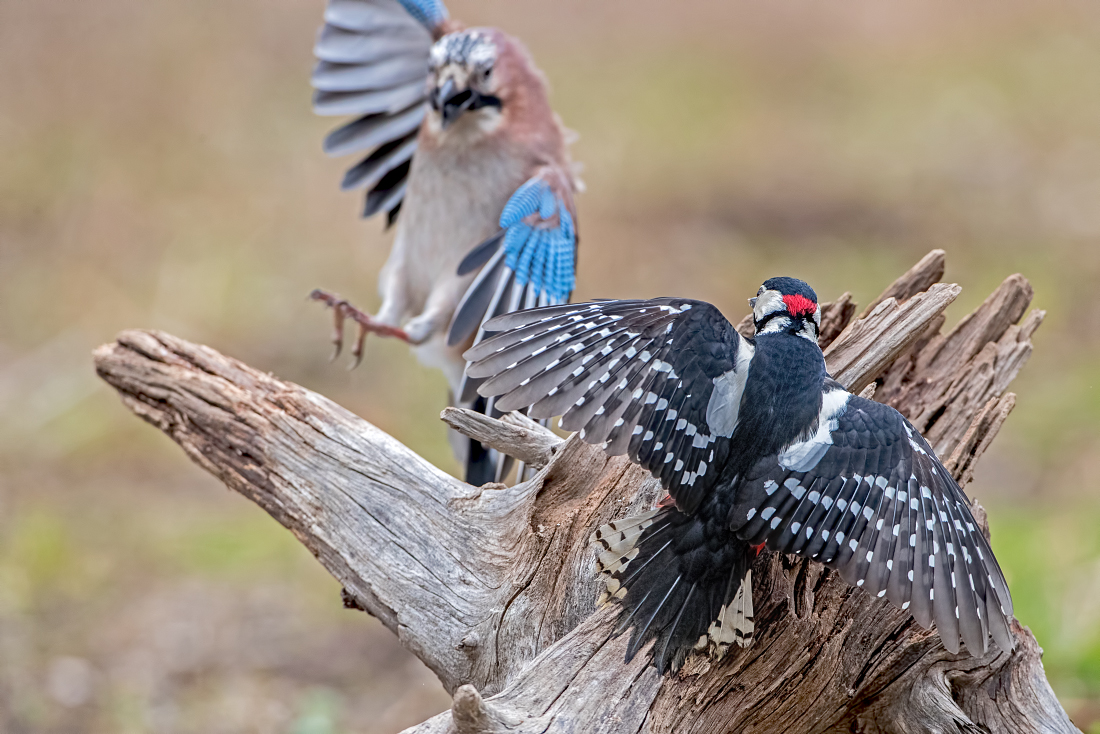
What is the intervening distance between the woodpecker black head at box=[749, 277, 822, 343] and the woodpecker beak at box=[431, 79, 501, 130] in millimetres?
1662

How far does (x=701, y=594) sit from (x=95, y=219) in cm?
694

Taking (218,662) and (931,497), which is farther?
(218,662)

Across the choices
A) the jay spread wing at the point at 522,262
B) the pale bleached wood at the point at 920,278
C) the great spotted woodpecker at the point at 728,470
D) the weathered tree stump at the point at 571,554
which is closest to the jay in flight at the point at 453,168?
the jay spread wing at the point at 522,262

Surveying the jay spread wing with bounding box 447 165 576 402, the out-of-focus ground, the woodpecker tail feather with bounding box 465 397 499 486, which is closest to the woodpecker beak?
the jay spread wing with bounding box 447 165 576 402

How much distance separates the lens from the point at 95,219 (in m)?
7.93

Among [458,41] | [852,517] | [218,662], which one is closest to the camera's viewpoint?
[852,517]

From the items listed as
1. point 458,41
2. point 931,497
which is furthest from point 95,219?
point 931,497

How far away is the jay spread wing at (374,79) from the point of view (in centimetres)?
437

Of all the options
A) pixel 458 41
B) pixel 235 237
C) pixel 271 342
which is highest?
pixel 235 237

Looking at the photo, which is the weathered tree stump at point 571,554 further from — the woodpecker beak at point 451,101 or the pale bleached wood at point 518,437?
the woodpecker beak at point 451,101

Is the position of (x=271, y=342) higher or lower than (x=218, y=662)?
higher

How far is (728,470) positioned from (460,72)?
2.04 metres

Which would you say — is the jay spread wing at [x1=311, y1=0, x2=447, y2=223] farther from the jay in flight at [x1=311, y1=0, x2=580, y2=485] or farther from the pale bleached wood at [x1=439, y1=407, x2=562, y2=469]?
the pale bleached wood at [x1=439, y1=407, x2=562, y2=469]

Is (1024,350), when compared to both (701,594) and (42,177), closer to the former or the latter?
(701,594)
